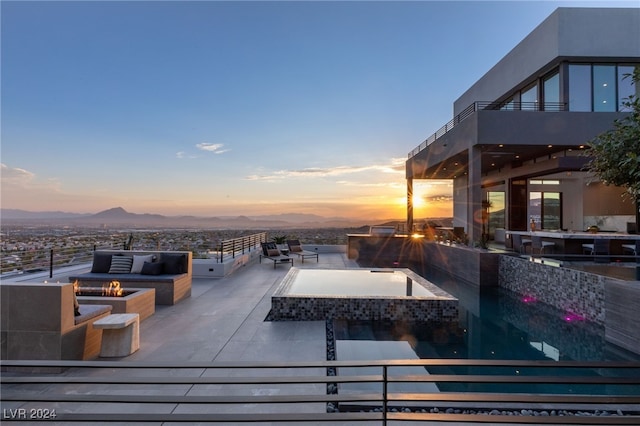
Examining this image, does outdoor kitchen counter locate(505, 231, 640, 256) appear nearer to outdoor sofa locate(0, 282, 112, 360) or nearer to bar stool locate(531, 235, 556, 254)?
bar stool locate(531, 235, 556, 254)

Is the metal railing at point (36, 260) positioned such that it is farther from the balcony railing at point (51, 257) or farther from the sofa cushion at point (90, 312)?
the sofa cushion at point (90, 312)

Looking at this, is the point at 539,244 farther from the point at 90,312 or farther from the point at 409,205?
the point at 90,312

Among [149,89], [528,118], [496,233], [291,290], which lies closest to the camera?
[291,290]

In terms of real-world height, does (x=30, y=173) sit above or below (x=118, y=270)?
above

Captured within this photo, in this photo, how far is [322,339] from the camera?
4227 millimetres

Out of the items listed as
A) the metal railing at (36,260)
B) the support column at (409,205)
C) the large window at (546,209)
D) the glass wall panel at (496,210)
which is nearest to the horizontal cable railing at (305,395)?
the metal railing at (36,260)

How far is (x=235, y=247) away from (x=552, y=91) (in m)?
12.9

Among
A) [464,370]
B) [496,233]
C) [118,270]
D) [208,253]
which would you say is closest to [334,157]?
[208,253]

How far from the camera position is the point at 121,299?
4309mm

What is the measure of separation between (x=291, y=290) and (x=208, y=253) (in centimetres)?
483

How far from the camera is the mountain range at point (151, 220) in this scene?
11272mm

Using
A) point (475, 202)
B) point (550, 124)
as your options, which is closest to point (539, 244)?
point (475, 202)

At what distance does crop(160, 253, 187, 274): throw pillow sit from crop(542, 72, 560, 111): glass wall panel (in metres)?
12.7

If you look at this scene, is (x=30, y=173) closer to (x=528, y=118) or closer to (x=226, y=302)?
(x=226, y=302)
